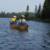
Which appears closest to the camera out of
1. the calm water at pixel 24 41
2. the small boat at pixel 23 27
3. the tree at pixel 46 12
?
the calm water at pixel 24 41

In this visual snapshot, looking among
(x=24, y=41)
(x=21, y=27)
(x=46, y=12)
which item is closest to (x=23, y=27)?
(x=21, y=27)

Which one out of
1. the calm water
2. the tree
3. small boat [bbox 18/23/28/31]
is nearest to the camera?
the calm water

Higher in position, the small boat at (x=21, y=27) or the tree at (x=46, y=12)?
the small boat at (x=21, y=27)

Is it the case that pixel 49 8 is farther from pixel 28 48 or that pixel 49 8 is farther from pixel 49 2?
pixel 28 48

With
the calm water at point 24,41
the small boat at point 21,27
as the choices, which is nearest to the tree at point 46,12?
the small boat at point 21,27

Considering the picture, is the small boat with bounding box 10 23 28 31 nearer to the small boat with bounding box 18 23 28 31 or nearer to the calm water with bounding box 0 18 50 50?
the small boat with bounding box 18 23 28 31

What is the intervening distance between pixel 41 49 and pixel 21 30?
13433 millimetres

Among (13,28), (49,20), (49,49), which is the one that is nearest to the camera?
(49,49)

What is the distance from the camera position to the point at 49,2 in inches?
3039

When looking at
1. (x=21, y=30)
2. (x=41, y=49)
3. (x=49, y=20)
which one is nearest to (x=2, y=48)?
(x=41, y=49)

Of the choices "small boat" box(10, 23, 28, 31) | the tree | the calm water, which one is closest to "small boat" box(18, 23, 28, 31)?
"small boat" box(10, 23, 28, 31)

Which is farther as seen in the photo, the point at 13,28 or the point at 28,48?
the point at 13,28

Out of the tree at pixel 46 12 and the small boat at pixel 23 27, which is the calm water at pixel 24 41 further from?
the tree at pixel 46 12

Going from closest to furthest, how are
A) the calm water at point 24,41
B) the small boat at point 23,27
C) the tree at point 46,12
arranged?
the calm water at point 24,41 → the small boat at point 23,27 → the tree at point 46,12
